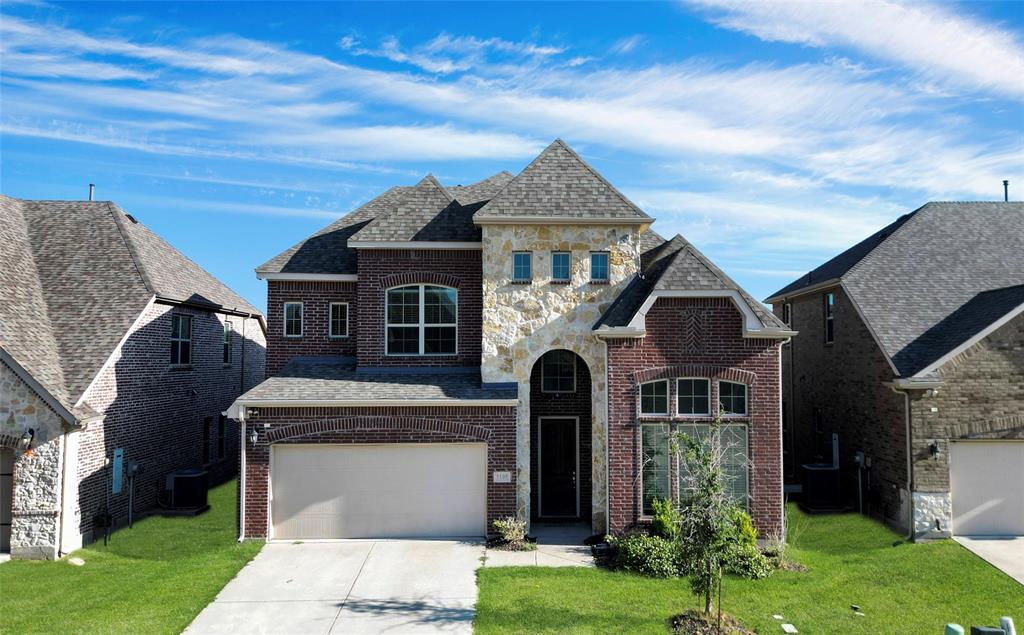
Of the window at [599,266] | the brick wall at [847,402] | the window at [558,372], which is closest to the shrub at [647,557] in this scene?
the window at [558,372]

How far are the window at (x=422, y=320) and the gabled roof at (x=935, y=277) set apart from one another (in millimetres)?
10634

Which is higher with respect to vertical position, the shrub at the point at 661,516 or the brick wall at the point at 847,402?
the brick wall at the point at 847,402

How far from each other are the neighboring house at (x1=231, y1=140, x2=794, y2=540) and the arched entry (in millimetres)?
52

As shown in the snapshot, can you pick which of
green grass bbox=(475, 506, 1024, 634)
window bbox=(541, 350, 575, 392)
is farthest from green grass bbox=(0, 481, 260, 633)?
window bbox=(541, 350, 575, 392)

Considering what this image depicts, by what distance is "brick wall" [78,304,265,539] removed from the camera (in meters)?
14.7

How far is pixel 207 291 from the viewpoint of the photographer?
21.1 metres

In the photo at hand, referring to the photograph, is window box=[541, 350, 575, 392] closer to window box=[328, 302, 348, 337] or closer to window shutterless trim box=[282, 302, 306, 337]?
window box=[328, 302, 348, 337]

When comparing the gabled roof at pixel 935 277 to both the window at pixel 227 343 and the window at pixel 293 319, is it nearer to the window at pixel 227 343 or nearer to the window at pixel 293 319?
the window at pixel 293 319

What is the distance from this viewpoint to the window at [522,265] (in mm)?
15055

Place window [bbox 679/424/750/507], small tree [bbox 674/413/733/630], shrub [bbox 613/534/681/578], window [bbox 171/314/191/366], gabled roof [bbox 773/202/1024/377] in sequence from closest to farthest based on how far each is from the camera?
small tree [bbox 674/413/733/630] < shrub [bbox 613/534/681/578] < window [bbox 679/424/750/507] < gabled roof [bbox 773/202/1024/377] < window [bbox 171/314/191/366]

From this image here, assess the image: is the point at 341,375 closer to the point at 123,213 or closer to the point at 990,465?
the point at 123,213

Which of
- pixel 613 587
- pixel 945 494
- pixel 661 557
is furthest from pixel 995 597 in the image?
pixel 613 587

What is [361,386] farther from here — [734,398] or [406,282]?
[734,398]

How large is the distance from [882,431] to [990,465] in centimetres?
220
